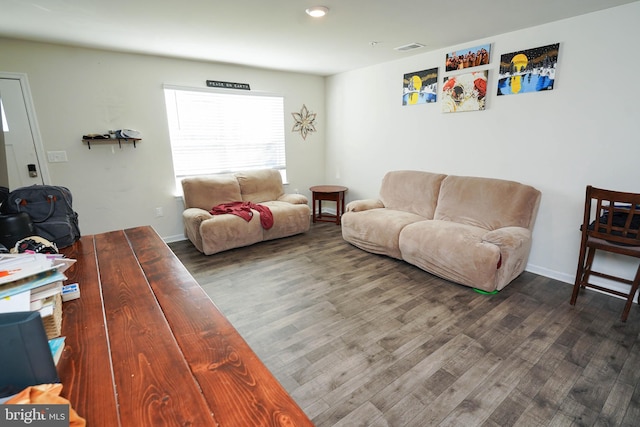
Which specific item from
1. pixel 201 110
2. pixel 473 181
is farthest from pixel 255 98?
pixel 473 181

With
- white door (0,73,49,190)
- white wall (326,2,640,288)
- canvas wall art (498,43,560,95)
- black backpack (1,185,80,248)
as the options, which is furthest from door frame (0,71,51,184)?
canvas wall art (498,43,560,95)

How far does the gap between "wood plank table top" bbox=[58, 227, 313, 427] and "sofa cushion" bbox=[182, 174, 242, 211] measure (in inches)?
112

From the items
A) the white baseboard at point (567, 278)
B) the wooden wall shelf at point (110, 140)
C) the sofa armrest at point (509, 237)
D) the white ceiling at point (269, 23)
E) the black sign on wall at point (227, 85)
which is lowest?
the white baseboard at point (567, 278)

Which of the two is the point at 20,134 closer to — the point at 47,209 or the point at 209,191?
the point at 209,191

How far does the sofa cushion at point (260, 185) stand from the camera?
4551mm

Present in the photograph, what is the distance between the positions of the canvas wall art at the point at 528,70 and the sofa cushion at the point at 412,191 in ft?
3.78

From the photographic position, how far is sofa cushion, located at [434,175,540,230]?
9.83 feet

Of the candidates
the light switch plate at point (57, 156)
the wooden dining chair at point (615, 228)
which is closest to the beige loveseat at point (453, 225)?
the wooden dining chair at point (615, 228)

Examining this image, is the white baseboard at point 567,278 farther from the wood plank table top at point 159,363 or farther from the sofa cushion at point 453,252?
the wood plank table top at point 159,363

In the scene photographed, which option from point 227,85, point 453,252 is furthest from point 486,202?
point 227,85

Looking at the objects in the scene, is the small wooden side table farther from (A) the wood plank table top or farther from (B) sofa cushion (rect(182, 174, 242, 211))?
(A) the wood plank table top

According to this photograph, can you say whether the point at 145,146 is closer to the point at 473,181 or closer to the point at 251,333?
the point at 251,333

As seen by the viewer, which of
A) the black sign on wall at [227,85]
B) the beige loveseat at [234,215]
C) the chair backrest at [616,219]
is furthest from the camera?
the black sign on wall at [227,85]

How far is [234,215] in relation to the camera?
3.87 meters
